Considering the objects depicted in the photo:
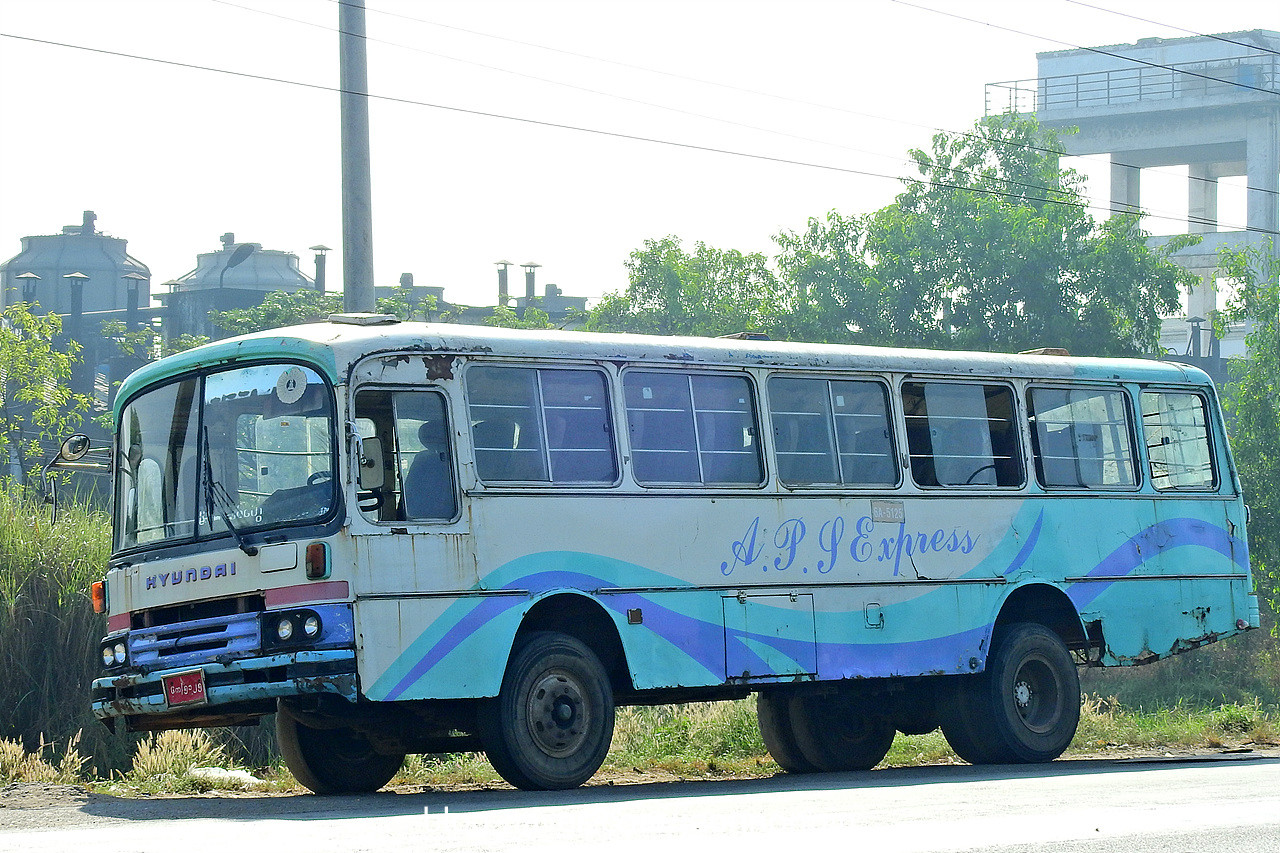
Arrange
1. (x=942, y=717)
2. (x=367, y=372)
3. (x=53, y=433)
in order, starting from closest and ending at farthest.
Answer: (x=367, y=372), (x=942, y=717), (x=53, y=433)

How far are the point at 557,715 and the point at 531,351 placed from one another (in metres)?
2.34

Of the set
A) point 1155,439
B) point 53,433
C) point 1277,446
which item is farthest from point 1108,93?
point 1155,439

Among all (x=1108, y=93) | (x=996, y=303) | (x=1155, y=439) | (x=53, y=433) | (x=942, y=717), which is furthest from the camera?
(x=1108, y=93)

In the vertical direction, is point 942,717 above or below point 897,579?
below

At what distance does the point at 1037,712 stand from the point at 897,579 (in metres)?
2.07

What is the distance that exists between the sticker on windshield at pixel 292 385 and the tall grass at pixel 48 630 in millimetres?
5864

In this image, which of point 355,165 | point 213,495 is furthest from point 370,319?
point 355,165

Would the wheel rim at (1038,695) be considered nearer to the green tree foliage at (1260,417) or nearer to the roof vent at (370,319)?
the roof vent at (370,319)

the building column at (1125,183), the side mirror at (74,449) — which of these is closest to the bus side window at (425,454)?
the side mirror at (74,449)

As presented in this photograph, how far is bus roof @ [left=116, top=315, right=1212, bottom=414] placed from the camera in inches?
412

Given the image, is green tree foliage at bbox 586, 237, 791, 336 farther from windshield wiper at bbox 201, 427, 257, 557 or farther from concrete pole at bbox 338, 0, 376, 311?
windshield wiper at bbox 201, 427, 257, 557

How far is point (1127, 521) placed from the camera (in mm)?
14586

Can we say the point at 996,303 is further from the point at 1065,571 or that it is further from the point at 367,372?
the point at 367,372

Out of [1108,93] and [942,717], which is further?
[1108,93]
